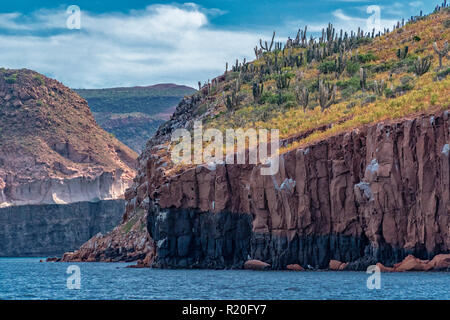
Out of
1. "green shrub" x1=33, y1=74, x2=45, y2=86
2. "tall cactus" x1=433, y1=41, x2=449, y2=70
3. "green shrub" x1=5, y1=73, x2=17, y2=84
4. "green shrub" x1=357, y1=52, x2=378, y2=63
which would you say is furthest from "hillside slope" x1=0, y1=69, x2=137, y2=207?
"tall cactus" x1=433, y1=41, x2=449, y2=70

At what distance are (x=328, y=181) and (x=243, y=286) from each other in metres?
15.3

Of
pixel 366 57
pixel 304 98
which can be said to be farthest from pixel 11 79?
pixel 304 98

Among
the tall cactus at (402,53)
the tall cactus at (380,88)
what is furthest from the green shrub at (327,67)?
the tall cactus at (380,88)

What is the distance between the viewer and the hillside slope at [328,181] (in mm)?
55281

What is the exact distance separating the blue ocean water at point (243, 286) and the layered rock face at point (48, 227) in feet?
350

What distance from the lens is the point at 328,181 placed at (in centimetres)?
6047

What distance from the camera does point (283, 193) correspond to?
61.8 meters

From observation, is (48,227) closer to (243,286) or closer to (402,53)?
(402,53)

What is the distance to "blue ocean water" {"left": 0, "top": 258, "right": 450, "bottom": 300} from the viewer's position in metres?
41.4
